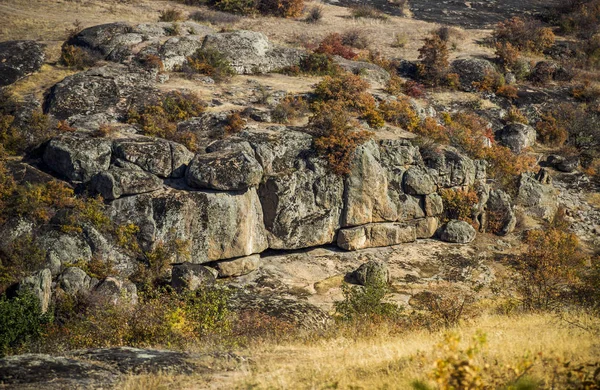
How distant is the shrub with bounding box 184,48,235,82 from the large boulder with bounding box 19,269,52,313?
22744mm

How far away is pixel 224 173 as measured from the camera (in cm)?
2784

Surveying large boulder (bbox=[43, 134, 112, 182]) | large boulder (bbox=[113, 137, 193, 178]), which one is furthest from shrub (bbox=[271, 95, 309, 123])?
large boulder (bbox=[43, 134, 112, 182])

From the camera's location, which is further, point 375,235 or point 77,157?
point 375,235

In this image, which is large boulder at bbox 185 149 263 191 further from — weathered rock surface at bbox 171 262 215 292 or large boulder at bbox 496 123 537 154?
large boulder at bbox 496 123 537 154

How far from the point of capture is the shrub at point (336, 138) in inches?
1240

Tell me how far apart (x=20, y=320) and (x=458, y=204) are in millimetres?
27234

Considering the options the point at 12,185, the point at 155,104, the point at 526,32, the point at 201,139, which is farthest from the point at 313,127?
the point at 526,32

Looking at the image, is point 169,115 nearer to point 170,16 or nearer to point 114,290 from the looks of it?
point 114,290

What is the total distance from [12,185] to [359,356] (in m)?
22.0

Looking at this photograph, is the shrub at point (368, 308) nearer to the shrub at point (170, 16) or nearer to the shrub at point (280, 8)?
the shrub at point (170, 16)

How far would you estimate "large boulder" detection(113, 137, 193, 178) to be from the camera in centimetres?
2831

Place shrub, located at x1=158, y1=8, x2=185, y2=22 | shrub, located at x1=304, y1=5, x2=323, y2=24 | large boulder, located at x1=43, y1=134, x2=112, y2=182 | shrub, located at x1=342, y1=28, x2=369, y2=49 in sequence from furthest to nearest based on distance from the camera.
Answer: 1. shrub, located at x1=304, y1=5, x2=323, y2=24
2. shrub, located at x1=342, y1=28, x2=369, y2=49
3. shrub, located at x1=158, y1=8, x2=185, y2=22
4. large boulder, located at x1=43, y1=134, x2=112, y2=182

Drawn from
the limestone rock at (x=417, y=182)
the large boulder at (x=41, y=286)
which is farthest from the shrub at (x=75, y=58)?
the limestone rock at (x=417, y=182)

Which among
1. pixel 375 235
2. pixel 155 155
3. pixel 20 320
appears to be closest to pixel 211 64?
pixel 155 155
